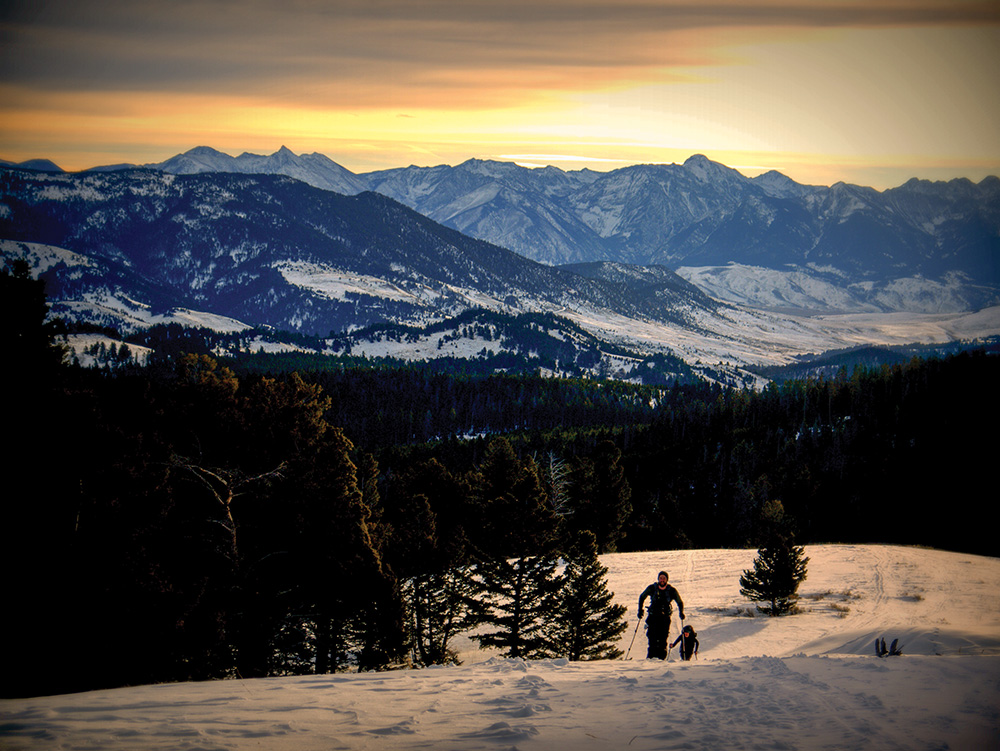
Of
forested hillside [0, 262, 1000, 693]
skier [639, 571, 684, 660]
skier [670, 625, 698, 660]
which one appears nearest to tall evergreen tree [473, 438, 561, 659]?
forested hillside [0, 262, 1000, 693]

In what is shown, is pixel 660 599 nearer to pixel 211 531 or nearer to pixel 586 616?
pixel 586 616

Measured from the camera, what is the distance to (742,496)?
116812 millimetres

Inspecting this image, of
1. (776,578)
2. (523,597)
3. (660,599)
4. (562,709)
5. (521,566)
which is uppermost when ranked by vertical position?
(660,599)

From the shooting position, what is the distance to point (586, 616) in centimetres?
3253

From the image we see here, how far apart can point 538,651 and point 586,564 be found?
181 inches

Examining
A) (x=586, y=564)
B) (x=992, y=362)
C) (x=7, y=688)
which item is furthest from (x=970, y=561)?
(x=992, y=362)

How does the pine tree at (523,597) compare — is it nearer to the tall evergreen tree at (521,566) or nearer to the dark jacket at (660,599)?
the tall evergreen tree at (521,566)

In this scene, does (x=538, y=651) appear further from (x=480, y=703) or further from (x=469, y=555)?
(x=480, y=703)

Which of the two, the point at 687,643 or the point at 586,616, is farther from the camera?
the point at 586,616

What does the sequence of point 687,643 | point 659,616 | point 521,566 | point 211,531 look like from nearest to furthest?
point 659,616 → point 687,643 → point 211,531 → point 521,566

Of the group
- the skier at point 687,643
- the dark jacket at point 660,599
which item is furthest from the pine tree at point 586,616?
the dark jacket at point 660,599

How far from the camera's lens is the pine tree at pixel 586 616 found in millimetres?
32156

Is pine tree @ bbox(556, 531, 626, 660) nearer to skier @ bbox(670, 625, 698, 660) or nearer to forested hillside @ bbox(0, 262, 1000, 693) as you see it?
forested hillside @ bbox(0, 262, 1000, 693)

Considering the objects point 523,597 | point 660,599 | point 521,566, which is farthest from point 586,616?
point 660,599
